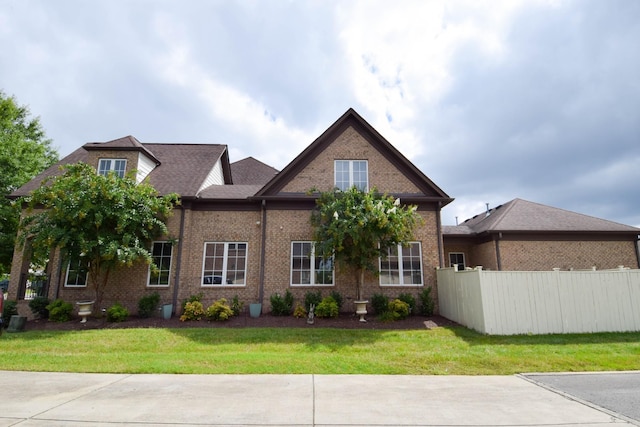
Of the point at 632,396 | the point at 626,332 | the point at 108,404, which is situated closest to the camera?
the point at 108,404

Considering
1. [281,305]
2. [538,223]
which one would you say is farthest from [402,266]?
[538,223]

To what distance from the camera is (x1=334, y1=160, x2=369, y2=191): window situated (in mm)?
14383

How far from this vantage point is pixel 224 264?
44.8ft

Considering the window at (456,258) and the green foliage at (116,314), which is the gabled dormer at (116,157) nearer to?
the green foliage at (116,314)

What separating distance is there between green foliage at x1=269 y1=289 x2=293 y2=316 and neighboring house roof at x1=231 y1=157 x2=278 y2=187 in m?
11.1

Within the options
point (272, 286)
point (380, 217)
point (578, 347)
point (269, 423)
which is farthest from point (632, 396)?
point (272, 286)

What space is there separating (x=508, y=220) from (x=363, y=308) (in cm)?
958

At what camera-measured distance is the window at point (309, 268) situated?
13406 millimetres

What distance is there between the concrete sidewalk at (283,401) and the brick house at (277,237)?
6815 millimetres

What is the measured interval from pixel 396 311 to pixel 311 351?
181 inches

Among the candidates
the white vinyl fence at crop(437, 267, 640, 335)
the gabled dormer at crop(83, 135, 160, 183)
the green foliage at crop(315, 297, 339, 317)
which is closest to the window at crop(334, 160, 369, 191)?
the green foliage at crop(315, 297, 339, 317)

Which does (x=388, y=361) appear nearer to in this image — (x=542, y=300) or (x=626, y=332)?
(x=542, y=300)

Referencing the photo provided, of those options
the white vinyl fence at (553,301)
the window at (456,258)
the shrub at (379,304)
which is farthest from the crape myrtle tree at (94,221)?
the window at (456,258)

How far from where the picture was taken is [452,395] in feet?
17.7
